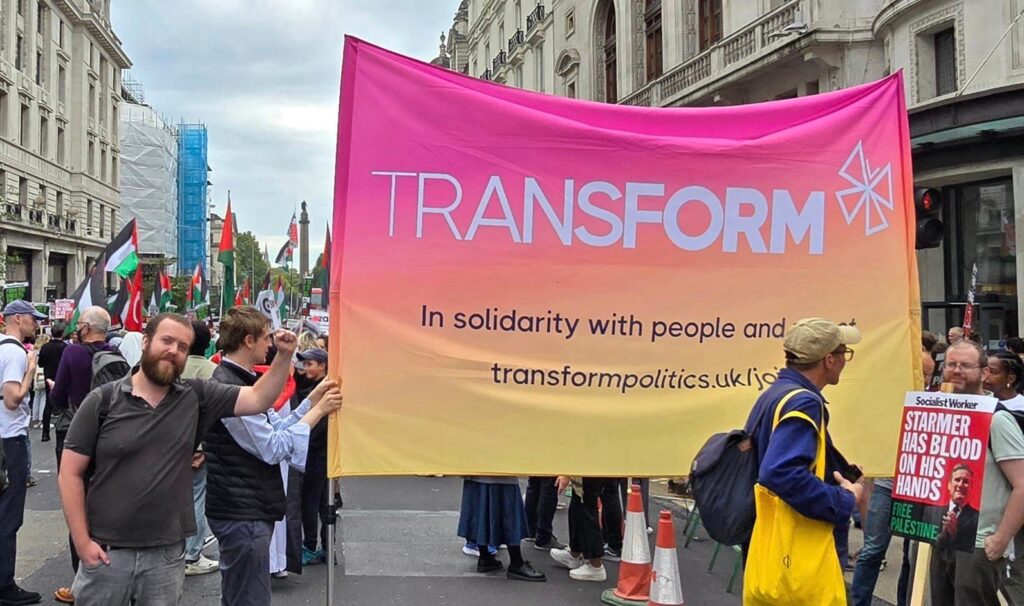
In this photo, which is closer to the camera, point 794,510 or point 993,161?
point 794,510

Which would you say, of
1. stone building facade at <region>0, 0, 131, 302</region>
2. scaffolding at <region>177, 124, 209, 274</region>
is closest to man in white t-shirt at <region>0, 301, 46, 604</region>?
stone building facade at <region>0, 0, 131, 302</region>

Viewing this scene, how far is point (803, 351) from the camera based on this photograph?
3.21m

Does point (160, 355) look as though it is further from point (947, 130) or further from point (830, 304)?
point (947, 130)

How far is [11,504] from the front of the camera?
5.54 metres

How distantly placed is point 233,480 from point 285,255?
7525 mm

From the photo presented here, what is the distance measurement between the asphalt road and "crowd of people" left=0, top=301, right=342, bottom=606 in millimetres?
1062

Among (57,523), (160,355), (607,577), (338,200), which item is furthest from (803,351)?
(57,523)

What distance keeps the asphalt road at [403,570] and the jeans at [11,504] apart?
464 millimetres

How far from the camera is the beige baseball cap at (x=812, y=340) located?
3.20m

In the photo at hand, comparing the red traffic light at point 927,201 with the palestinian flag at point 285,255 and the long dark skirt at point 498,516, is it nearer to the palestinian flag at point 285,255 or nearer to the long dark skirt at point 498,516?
the long dark skirt at point 498,516

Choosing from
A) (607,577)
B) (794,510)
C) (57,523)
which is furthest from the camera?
(57,523)

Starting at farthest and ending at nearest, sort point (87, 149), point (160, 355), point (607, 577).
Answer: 1. point (87, 149)
2. point (607, 577)
3. point (160, 355)

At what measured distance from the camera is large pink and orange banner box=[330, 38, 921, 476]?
3.65 meters

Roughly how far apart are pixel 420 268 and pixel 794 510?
1.85 metres
